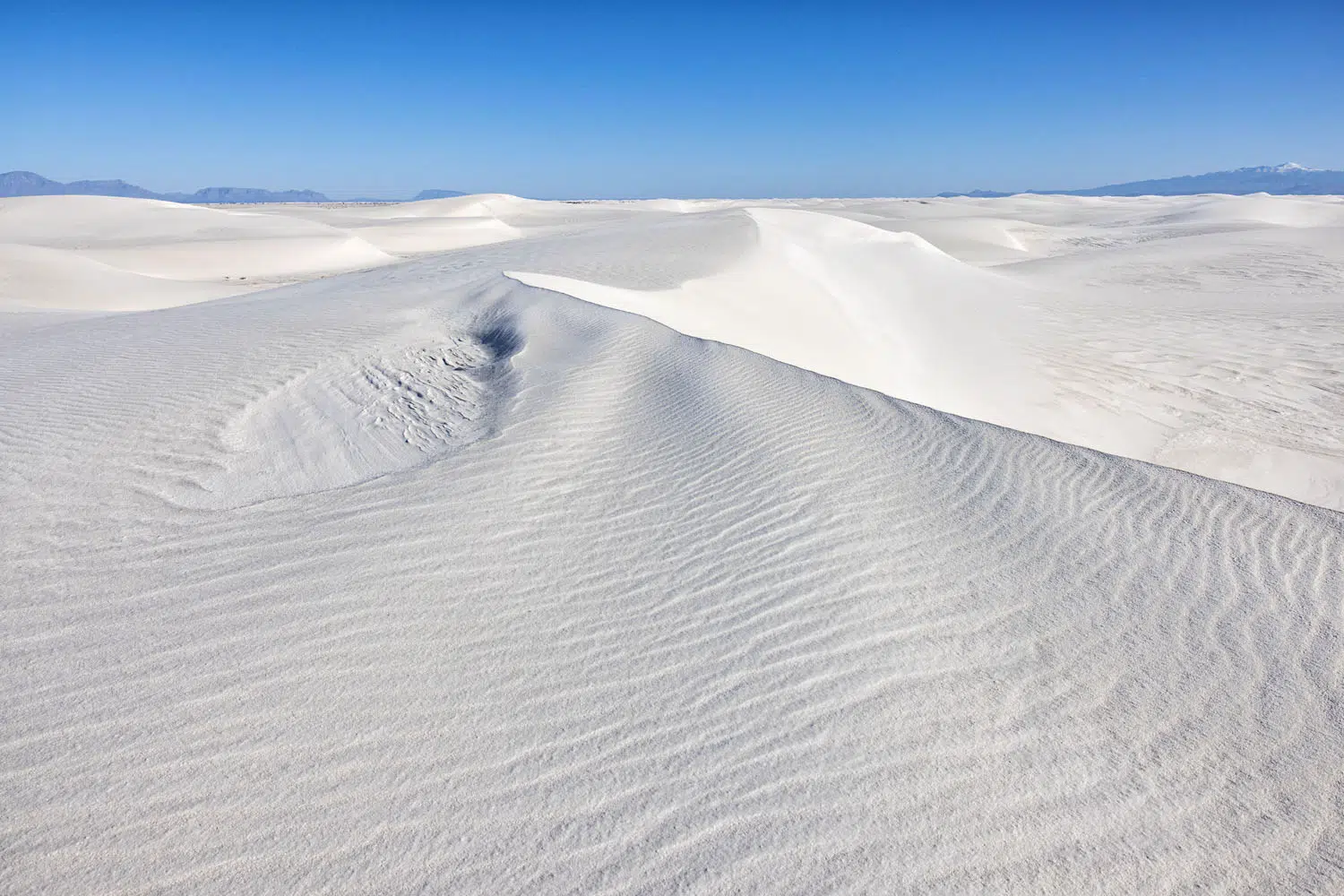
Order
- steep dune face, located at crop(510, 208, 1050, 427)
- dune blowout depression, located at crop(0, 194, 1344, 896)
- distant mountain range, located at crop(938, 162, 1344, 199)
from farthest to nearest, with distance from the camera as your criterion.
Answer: distant mountain range, located at crop(938, 162, 1344, 199)
steep dune face, located at crop(510, 208, 1050, 427)
dune blowout depression, located at crop(0, 194, 1344, 896)

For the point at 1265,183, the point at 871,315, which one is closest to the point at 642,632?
the point at 871,315

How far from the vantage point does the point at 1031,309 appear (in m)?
14.5

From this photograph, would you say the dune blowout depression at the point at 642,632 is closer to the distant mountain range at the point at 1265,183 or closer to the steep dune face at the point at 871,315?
the steep dune face at the point at 871,315

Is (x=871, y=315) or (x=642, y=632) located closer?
(x=642, y=632)

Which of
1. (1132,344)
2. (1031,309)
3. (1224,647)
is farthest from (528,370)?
(1031,309)

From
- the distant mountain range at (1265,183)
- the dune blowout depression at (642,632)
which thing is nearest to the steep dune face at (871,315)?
the dune blowout depression at (642,632)

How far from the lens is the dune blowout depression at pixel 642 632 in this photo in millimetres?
2521

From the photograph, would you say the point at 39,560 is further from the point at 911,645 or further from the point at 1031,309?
the point at 1031,309

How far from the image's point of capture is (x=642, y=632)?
3.59 meters

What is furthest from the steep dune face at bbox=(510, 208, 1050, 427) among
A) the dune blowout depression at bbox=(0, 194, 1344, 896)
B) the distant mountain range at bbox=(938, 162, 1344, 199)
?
the distant mountain range at bbox=(938, 162, 1344, 199)

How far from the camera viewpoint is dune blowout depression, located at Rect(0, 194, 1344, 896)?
2.52m

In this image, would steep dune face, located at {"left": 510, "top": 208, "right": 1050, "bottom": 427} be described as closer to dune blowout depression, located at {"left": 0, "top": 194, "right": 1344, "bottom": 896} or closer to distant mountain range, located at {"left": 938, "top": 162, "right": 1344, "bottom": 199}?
dune blowout depression, located at {"left": 0, "top": 194, "right": 1344, "bottom": 896}

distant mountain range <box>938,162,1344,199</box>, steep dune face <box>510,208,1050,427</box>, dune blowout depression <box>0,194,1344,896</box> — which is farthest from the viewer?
distant mountain range <box>938,162,1344,199</box>

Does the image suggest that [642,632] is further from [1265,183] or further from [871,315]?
[1265,183]
